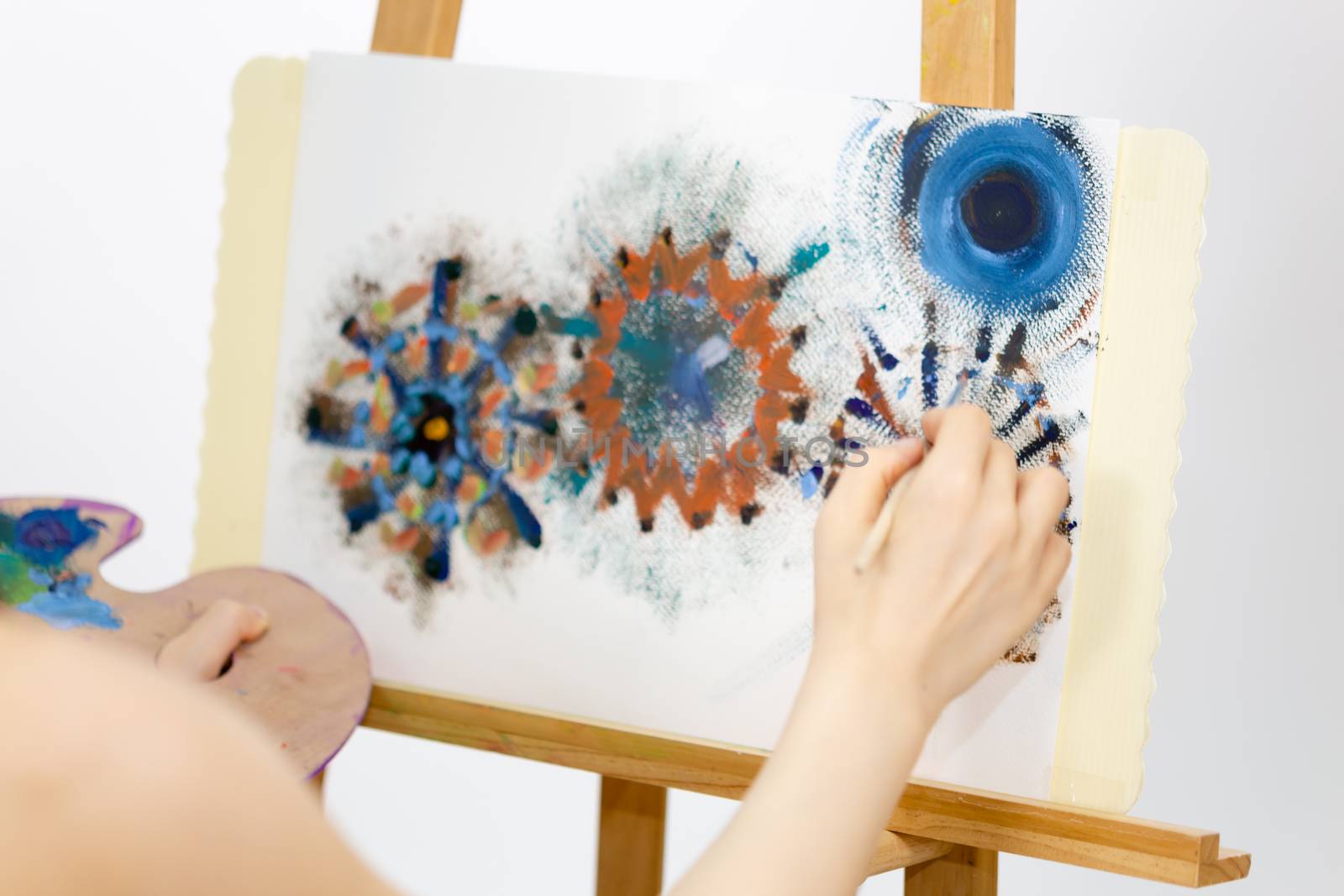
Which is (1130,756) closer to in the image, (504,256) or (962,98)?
(962,98)

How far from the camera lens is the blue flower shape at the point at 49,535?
98cm

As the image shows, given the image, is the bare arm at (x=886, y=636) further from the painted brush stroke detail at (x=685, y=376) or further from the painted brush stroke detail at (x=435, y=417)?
the painted brush stroke detail at (x=435, y=417)

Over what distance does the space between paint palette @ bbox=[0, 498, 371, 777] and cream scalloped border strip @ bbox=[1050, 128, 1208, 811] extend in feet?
1.70

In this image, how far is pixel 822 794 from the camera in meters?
0.54

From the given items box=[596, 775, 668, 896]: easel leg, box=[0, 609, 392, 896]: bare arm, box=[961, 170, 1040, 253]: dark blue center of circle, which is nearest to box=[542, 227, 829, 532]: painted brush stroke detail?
box=[961, 170, 1040, 253]: dark blue center of circle

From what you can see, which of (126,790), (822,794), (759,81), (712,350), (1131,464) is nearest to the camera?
(126,790)

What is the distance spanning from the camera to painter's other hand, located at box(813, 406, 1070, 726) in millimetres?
617

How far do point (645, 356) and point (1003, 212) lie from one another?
0.28 metres

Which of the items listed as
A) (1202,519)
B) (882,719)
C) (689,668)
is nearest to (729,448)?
(689,668)

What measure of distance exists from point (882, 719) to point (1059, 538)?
246mm

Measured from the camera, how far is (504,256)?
3.40 ft

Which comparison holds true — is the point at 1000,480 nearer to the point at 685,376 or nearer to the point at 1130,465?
the point at 1130,465

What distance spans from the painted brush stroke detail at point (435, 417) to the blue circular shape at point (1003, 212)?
318 mm

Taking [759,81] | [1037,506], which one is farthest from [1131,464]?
[759,81]
